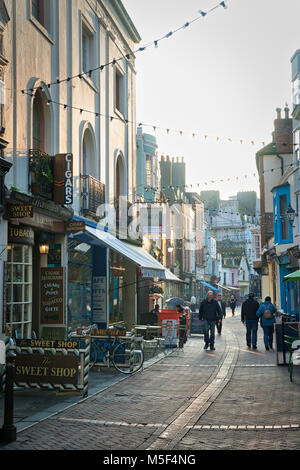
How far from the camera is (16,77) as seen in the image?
12039 millimetres

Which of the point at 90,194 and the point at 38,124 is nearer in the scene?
the point at 38,124

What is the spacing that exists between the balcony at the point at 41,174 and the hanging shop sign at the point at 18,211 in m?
1.42

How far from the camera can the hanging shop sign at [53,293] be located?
13.5 metres

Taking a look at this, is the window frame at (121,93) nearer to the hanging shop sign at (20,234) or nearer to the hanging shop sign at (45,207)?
the hanging shop sign at (45,207)

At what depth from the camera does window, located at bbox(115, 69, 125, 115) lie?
838 inches

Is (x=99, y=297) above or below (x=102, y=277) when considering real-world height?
below

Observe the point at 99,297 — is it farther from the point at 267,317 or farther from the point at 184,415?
the point at 184,415

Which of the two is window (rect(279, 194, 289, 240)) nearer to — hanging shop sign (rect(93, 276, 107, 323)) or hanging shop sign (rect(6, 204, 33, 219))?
hanging shop sign (rect(93, 276, 107, 323))

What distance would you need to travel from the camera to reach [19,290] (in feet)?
40.4

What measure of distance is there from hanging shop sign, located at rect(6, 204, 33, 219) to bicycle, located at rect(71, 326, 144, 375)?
337 cm

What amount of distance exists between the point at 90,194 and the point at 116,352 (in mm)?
5182

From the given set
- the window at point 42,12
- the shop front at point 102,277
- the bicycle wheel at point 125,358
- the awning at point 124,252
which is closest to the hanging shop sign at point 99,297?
the shop front at point 102,277

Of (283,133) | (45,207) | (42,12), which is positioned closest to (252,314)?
(45,207)
